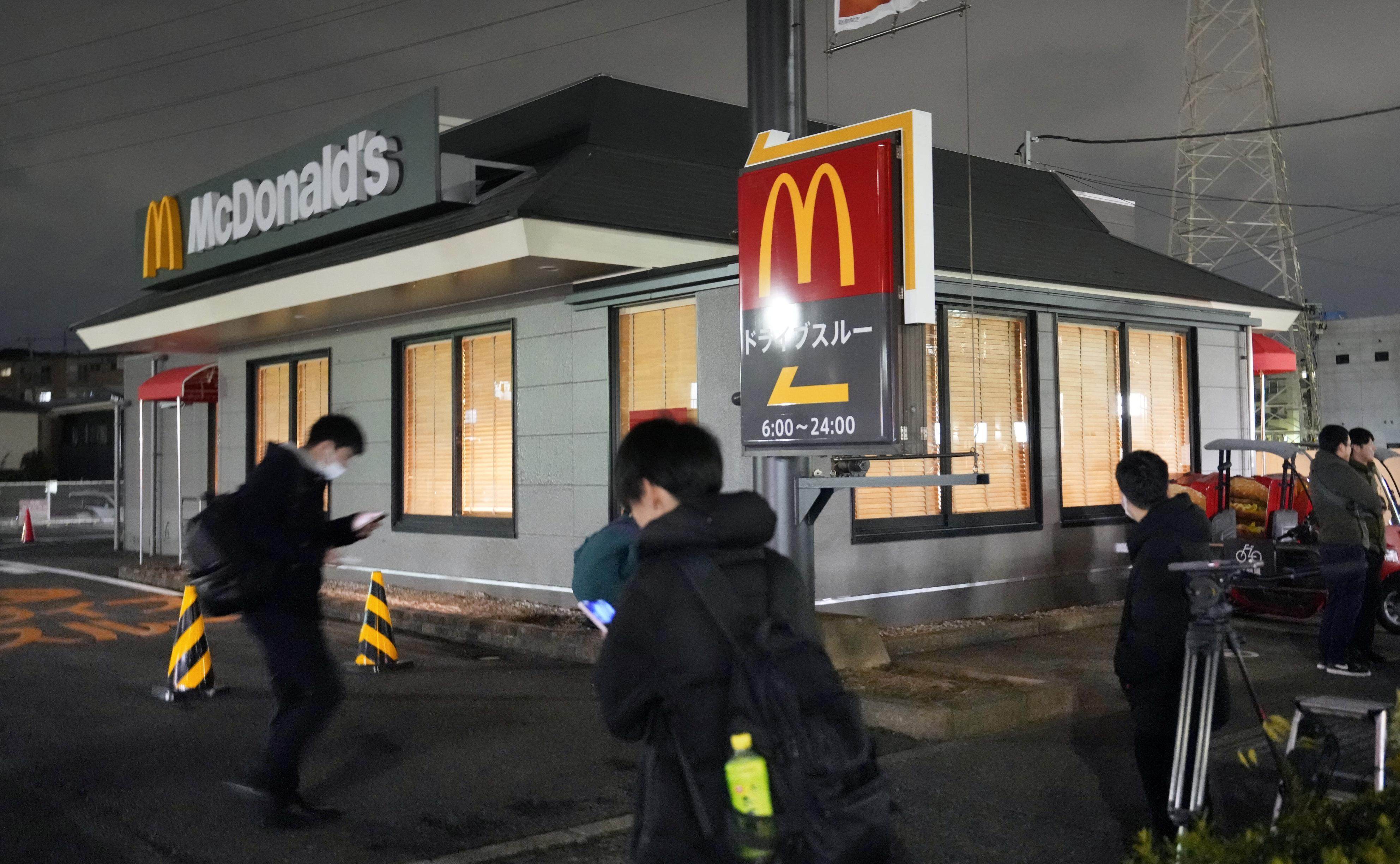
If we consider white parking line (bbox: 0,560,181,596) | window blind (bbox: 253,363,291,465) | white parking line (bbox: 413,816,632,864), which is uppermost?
window blind (bbox: 253,363,291,465)

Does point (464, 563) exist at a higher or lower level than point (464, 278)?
lower

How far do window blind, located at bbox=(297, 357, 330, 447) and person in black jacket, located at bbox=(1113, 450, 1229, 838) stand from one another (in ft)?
43.2

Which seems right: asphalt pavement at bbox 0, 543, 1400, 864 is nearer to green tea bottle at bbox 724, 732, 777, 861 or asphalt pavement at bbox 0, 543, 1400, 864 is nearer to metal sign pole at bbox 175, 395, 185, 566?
green tea bottle at bbox 724, 732, 777, 861

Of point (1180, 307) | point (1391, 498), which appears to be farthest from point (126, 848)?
point (1180, 307)

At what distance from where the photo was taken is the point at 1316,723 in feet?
14.9

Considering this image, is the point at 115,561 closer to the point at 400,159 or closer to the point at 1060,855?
the point at 400,159

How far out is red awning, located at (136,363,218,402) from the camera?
18.0 m

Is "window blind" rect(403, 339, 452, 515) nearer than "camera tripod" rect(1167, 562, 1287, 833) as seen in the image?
No

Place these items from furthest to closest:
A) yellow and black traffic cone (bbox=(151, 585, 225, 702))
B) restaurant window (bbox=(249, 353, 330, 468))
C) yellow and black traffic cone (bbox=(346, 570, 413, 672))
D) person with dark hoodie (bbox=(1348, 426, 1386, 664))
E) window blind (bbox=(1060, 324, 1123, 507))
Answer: restaurant window (bbox=(249, 353, 330, 468)) < window blind (bbox=(1060, 324, 1123, 507)) < yellow and black traffic cone (bbox=(346, 570, 413, 672)) < person with dark hoodie (bbox=(1348, 426, 1386, 664)) < yellow and black traffic cone (bbox=(151, 585, 225, 702))

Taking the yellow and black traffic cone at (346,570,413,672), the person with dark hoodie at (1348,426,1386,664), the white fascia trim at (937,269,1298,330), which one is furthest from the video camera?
the white fascia trim at (937,269,1298,330)

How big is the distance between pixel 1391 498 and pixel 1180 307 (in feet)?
11.8

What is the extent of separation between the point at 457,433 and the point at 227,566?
8.72 m

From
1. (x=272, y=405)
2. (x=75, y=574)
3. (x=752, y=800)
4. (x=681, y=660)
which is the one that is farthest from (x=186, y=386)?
(x=752, y=800)

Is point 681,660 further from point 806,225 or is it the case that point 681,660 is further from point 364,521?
point 806,225
